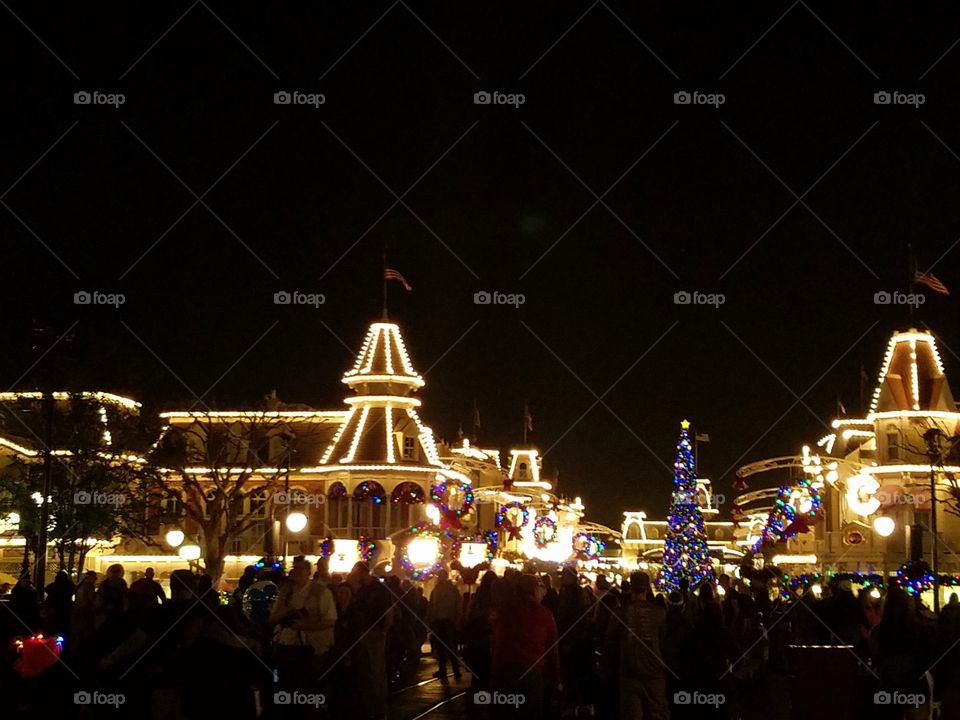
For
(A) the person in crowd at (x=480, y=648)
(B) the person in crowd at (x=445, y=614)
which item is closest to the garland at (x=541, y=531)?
(B) the person in crowd at (x=445, y=614)

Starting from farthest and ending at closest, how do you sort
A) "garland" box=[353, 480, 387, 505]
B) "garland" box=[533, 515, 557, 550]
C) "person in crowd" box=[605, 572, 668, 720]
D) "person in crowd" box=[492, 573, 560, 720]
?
"garland" box=[353, 480, 387, 505]
"garland" box=[533, 515, 557, 550]
"person in crowd" box=[605, 572, 668, 720]
"person in crowd" box=[492, 573, 560, 720]

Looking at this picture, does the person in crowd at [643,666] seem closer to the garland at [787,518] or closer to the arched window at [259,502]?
the garland at [787,518]

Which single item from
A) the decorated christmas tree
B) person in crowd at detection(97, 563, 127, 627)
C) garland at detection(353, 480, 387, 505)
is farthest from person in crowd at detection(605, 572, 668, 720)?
the decorated christmas tree

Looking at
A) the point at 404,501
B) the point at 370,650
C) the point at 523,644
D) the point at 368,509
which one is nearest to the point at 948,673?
the point at 523,644

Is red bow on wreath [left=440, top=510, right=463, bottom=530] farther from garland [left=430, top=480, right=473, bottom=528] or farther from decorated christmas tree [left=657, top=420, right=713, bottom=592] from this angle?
decorated christmas tree [left=657, top=420, right=713, bottom=592]

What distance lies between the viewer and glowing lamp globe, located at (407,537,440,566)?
44.1 m

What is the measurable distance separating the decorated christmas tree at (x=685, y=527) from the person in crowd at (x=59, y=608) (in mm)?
44385

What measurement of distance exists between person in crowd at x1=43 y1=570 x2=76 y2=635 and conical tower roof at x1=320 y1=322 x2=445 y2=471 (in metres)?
40.2

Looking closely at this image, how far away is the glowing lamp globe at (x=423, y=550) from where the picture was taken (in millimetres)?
44078

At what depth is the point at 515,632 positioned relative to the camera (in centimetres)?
1298

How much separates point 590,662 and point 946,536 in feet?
133

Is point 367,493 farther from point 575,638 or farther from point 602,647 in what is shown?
point 602,647

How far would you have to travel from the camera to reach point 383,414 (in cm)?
5650

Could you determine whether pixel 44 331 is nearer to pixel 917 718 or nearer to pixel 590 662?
pixel 590 662
